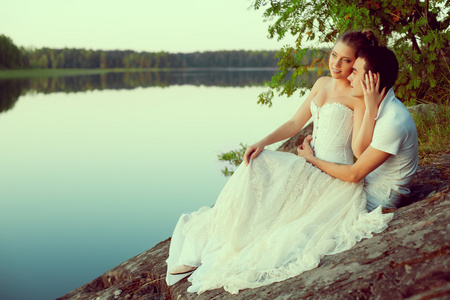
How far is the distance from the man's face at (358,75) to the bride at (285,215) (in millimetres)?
159

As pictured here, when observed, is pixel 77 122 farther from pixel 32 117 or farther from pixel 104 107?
pixel 104 107

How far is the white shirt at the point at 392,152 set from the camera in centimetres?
274

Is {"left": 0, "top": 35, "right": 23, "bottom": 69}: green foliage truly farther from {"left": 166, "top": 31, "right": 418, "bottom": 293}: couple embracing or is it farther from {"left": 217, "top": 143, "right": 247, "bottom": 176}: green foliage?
{"left": 166, "top": 31, "right": 418, "bottom": 293}: couple embracing

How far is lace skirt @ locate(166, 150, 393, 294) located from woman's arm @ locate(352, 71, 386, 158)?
0.29 metres

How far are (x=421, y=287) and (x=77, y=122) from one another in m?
22.8

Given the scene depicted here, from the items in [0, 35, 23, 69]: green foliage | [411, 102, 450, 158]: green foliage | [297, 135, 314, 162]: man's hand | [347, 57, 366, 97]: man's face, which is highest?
[0, 35, 23, 69]: green foliage

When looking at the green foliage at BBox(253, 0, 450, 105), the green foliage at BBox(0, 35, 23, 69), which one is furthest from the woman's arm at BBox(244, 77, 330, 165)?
the green foliage at BBox(0, 35, 23, 69)

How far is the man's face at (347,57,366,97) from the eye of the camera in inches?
113

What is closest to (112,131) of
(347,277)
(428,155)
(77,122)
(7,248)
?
(77,122)

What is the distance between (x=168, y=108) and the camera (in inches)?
1082

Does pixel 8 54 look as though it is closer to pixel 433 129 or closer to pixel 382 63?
pixel 433 129

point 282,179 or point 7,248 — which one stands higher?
point 282,179

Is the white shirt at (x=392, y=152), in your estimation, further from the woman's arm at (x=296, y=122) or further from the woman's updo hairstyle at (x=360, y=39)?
the woman's arm at (x=296, y=122)

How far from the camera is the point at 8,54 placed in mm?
70750
